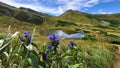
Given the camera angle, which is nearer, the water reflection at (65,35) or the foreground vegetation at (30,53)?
the foreground vegetation at (30,53)

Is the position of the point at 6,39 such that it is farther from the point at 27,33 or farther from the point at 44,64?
the point at 44,64

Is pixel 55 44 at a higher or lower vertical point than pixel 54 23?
higher

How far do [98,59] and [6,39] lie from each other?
363 inches

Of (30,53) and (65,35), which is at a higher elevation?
(30,53)

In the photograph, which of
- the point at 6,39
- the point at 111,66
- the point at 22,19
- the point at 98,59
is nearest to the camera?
the point at 6,39

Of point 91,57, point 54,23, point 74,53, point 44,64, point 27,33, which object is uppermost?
point 27,33

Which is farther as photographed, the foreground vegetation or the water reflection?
the water reflection

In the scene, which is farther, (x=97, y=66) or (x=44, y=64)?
(x=97, y=66)

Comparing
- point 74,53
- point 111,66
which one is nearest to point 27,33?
point 74,53

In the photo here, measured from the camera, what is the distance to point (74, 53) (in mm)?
5801

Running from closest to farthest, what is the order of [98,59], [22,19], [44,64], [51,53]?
[44,64] < [51,53] < [98,59] < [22,19]

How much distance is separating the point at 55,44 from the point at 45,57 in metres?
0.60

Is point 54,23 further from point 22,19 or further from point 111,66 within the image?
point 111,66

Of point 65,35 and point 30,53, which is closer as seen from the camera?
point 30,53
